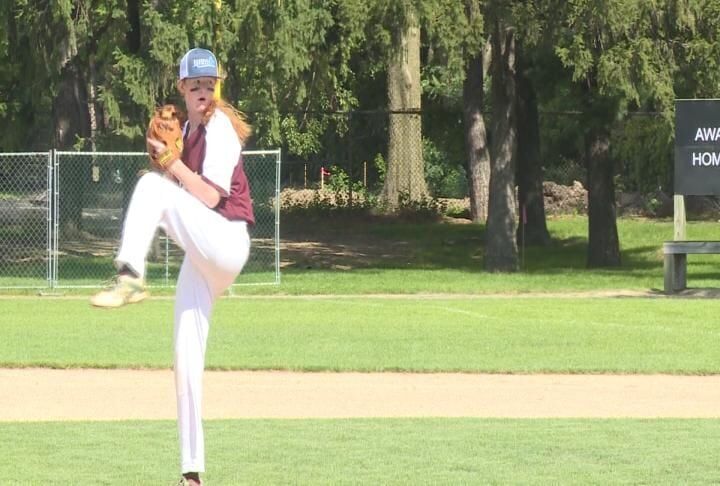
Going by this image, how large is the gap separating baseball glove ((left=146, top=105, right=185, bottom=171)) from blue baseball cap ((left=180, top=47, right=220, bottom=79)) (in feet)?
0.64

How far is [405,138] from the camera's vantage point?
1533 inches

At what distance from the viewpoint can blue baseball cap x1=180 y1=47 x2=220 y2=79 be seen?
657 centimetres

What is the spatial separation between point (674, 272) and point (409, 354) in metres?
9.62

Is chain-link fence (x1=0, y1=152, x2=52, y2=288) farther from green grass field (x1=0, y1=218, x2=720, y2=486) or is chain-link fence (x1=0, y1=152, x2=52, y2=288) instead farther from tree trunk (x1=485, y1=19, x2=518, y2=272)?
tree trunk (x1=485, y1=19, x2=518, y2=272)

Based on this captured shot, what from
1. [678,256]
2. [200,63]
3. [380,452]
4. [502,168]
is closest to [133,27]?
[502,168]

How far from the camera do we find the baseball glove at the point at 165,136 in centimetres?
637

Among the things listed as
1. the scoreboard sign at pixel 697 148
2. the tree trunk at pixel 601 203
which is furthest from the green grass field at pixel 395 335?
the tree trunk at pixel 601 203

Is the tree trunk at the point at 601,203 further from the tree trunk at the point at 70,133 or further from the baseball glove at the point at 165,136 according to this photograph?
the baseball glove at the point at 165,136

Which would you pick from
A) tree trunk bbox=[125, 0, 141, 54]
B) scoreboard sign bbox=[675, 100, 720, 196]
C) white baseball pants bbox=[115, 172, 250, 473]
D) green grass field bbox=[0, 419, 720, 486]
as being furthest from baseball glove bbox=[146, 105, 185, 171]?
tree trunk bbox=[125, 0, 141, 54]

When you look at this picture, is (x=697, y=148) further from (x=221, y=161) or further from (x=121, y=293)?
(x=121, y=293)

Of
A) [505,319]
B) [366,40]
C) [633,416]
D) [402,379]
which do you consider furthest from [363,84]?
[633,416]

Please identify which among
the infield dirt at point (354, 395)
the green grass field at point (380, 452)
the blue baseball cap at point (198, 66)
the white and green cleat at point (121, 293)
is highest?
the blue baseball cap at point (198, 66)

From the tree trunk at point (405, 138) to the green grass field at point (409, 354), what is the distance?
524cm

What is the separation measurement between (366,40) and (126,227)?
70.3 ft
